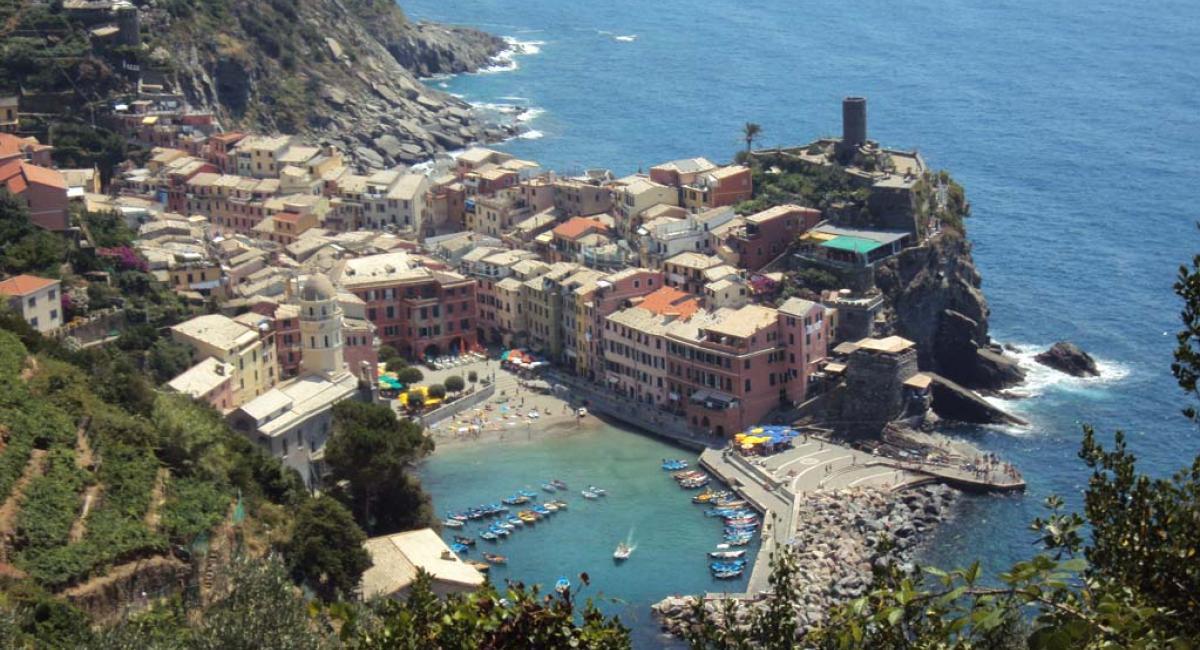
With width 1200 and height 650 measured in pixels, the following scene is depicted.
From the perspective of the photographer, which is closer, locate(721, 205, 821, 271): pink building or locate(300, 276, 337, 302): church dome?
locate(300, 276, 337, 302): church dome

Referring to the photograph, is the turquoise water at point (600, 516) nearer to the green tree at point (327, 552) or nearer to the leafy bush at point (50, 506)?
the green tree at point (327, 552)

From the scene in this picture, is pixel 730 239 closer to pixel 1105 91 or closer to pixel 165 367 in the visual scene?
pixel 165 367

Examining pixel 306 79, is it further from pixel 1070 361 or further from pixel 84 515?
pixel 84 515

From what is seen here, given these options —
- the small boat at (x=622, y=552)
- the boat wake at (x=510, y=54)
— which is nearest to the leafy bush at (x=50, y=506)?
the small boat at (x=622, y=552)

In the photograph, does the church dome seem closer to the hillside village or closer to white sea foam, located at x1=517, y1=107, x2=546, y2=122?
the hillside village

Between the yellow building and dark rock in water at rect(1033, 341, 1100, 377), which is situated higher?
the yellow building

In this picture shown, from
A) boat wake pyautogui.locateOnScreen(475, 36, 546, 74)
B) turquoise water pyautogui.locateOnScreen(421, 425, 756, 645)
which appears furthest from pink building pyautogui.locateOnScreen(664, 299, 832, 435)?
boat wake pyautogui.locateOnScreen(475, 36, 546, 74)

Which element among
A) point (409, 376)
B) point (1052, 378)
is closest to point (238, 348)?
point (409, 376)
